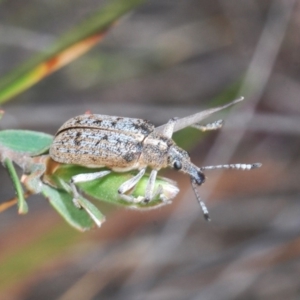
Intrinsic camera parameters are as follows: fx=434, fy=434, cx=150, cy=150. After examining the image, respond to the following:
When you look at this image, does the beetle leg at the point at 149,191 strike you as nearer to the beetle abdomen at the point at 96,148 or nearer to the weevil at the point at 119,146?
the weevil at the point at 119,146

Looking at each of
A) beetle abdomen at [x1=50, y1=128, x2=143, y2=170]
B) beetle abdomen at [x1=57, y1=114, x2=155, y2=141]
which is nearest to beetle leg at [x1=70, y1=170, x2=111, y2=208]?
beetle abdomen at [x1=50, y1=128, x2=143, y2=170]

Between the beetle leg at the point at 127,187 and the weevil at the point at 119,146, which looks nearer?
the beetle leg at the point at 127,187

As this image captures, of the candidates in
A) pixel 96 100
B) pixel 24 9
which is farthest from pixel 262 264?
pixel 24 9

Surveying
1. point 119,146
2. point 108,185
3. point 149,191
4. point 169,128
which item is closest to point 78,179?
point 108,185

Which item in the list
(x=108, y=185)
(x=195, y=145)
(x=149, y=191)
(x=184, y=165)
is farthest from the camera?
(x=195, y=145)

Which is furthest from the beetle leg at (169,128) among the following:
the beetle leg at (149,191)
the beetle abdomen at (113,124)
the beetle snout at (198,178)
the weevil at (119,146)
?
the beetle leg at (149,191)

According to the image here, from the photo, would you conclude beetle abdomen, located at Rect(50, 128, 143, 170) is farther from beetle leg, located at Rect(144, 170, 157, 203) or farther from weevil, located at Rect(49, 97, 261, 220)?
beetle leg, located at Rect(144, 170, 157, 203)

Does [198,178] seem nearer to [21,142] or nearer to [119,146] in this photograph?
[119,146]
